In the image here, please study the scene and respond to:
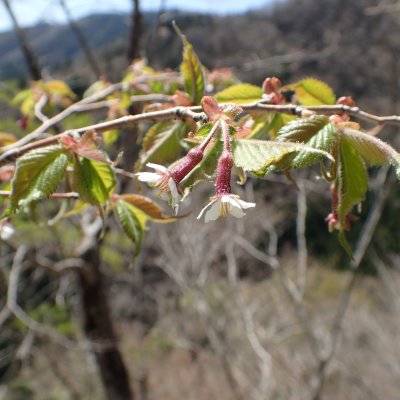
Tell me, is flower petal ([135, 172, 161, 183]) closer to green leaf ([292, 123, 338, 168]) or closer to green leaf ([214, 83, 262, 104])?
green leaf ([292, 123, 338, 168])

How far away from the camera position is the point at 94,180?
60 cm

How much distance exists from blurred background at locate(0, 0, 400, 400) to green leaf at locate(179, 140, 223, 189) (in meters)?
1.42

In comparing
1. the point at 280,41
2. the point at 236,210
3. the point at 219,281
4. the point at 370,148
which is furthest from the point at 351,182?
the point at 280,41

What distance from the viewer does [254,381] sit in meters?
6.56

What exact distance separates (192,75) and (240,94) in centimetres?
8

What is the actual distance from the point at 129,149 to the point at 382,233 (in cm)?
751

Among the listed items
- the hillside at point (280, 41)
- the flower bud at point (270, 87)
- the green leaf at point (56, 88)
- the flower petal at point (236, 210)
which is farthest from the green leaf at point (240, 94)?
the hillside at point (280, 41)

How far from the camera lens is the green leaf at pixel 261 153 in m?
0.44

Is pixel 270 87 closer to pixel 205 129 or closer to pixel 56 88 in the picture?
pixel 205 129

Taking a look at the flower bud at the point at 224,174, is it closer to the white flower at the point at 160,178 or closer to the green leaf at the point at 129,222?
the white flower at the point at 160,178

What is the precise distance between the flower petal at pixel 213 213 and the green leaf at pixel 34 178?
0.70 ft

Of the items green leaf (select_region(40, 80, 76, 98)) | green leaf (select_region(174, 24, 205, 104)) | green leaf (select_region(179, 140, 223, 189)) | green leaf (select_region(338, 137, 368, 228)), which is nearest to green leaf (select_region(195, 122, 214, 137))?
green leaf (select_region(179, 140, 223, 189))

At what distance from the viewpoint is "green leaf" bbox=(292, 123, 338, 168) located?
0.46 metres

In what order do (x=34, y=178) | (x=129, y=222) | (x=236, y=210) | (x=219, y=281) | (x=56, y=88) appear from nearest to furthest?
(x=236, y=210) → (x=34, y=178) → (x=129, y=222) → (x=56, y=88) → (x=219, y=281)
